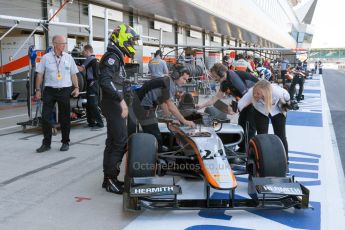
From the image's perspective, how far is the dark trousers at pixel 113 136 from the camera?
406 cm

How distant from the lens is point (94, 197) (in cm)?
400

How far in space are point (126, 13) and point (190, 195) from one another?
15091mm

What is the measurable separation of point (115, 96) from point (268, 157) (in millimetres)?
1553

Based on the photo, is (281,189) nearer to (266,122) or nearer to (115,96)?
(266,122)

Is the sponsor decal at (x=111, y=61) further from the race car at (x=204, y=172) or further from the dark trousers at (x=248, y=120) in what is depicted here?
the dark trousers at (x=248, y=120)

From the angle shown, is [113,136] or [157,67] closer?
[113,136]

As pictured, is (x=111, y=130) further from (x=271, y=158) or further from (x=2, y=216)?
(x=271, y=158)

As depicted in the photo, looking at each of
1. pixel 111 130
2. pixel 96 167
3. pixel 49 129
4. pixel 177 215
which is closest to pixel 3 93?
pixel 49 129

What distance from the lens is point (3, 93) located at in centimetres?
1173

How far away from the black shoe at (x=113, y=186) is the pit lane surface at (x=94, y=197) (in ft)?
0.20

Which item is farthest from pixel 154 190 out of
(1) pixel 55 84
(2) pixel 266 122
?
(1) pixel 55 84

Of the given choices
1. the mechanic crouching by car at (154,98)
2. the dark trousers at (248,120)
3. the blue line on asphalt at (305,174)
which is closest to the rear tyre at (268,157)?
the mechanic crouching by car at (154,98)

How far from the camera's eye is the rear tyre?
3867mm

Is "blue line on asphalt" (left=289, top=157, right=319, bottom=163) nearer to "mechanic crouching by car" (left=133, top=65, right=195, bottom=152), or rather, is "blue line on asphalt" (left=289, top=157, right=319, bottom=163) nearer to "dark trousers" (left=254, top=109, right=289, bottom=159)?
"dark trousers" (left=254, top=109, right=289, bottom=159)
